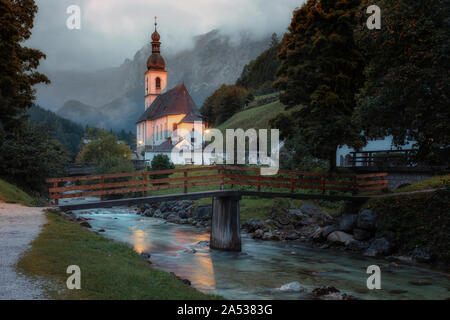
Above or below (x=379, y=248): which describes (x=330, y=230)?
above

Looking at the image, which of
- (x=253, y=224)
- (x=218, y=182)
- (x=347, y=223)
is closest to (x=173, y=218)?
(x=253, y=224)

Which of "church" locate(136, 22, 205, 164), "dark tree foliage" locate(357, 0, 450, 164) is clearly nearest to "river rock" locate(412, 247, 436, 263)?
"dark tree foliage" locate(357, 0, 450, 164)

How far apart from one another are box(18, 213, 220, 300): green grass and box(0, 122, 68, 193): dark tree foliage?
16605 millimetres

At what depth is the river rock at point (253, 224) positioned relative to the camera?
27.7 metres

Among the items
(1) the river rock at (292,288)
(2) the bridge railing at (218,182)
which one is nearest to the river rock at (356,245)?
(2) the bridge railing at (218,182)

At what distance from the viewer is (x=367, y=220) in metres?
22.4

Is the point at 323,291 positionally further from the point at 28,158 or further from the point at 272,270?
the point at 28,158

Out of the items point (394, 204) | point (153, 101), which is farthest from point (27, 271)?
point (153, 101)

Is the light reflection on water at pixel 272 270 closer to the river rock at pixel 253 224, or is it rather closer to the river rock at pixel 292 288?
the river rock at pixel 292 288

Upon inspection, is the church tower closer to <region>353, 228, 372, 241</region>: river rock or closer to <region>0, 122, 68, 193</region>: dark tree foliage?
<region>0, 122, 68, 193</region>: dark tree foliage

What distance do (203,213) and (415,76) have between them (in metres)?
22.5

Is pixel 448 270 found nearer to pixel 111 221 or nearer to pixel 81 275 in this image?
pixel 81 275

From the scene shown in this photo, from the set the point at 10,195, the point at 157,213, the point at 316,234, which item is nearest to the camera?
the point at 10,195

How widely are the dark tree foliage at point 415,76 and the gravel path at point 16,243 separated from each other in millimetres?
13414
